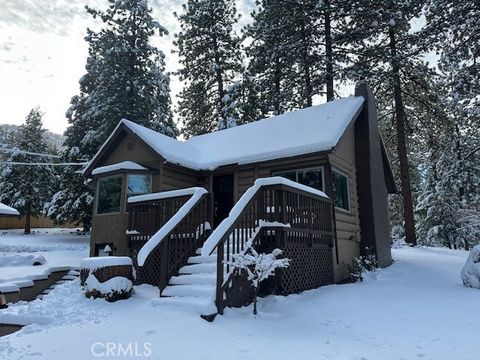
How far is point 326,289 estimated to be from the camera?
7.94m

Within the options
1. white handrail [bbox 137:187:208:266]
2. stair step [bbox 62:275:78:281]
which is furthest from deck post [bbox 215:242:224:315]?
stair step [bbox 62:275:78:281]

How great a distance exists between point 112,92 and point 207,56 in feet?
22.2

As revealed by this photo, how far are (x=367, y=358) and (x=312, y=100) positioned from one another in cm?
1942

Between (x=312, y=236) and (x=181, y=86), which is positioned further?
(x=181, y=86)

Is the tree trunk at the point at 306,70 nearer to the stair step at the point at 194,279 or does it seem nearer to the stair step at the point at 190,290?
the stair step at the point at 194,279

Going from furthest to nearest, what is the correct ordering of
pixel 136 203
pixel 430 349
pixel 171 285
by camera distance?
pixel 136 203 < pixel 171 285 < pixel 430 349

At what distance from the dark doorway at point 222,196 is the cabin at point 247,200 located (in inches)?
1.4

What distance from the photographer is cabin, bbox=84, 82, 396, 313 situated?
6.67m

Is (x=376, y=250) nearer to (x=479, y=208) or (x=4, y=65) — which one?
(x=4, y=65)

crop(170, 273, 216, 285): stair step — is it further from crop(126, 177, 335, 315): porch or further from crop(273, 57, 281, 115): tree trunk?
crop(273, 57, 281, 115): tree trunk

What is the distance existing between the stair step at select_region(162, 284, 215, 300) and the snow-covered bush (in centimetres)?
596

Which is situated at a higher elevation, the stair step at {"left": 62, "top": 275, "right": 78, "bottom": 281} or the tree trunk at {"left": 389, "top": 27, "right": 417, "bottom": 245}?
the tree trunk at {"left": 389, "top": 27, "right": 417, "bottom": 245}

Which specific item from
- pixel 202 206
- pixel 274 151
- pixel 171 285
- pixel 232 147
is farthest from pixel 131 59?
pixel 171 285

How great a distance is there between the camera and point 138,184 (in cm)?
1127
